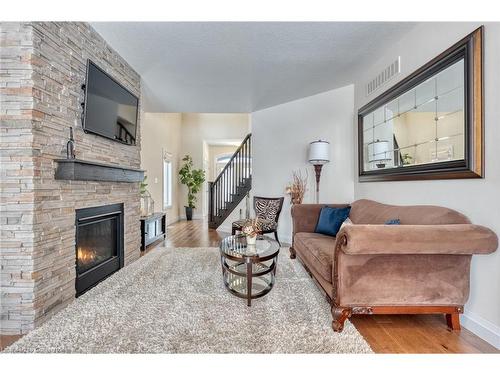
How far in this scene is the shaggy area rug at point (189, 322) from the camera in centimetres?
162

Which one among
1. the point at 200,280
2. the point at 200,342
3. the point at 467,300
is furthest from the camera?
the point at 200,280

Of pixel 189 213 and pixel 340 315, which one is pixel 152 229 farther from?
pixel 340 315

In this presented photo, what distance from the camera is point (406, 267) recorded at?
1.76 m

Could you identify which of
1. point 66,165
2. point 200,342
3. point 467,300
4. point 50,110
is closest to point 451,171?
point 467,300

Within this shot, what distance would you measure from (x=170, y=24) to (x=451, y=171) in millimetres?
2830

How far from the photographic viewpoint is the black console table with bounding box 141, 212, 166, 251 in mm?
4117

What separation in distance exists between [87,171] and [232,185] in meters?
3.94

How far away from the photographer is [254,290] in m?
2.42

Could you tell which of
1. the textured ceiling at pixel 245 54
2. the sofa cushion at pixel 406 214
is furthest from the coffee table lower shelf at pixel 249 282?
the textured ceiling at pixel 245 54

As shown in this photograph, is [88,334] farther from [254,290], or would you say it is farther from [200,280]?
[254,290]

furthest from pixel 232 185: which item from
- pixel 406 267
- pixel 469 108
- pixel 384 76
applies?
pixel 469 108

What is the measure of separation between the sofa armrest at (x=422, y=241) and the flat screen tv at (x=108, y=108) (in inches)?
103
